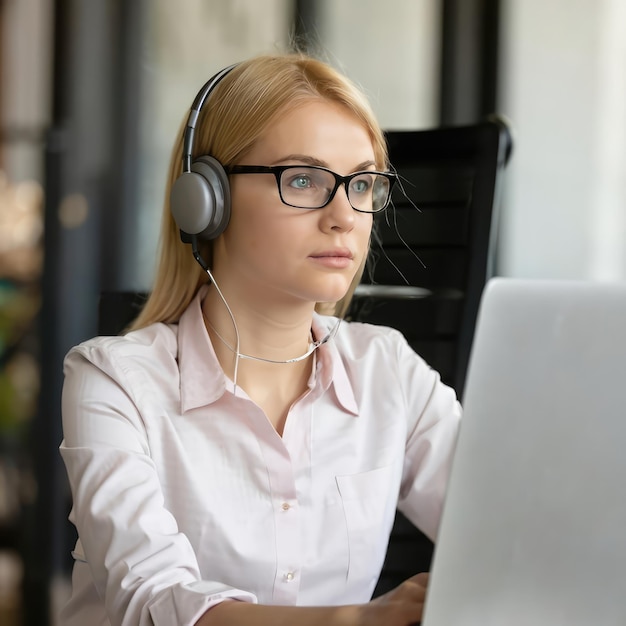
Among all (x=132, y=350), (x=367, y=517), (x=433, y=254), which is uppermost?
(x=433, y=254)

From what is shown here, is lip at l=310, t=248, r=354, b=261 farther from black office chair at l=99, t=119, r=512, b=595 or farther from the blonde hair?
black office chair at l=99, t=119, r=512, b=595

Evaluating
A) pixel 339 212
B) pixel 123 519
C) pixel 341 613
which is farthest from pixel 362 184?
pixel 341 613

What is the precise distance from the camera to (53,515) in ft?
9.97

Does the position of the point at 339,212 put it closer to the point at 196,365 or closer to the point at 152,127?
the point at 196,365

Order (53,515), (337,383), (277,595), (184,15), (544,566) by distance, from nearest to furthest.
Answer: (544,566), (277,595), (337,383), (53,515), (184,15)

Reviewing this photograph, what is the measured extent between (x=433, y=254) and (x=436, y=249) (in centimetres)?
1

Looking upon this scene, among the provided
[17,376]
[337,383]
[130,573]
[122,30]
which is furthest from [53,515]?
[130,573]

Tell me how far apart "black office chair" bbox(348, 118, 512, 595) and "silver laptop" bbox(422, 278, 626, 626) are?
3.05 ft

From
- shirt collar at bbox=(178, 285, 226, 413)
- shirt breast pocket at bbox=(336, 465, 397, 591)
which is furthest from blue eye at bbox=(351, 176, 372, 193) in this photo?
shirt breast pocket at bbox=(336, 465, 397, 591)

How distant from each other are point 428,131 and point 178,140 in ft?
1.72

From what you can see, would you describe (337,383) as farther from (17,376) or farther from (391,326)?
(17,376)

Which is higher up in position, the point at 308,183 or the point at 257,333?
the point at 308,183

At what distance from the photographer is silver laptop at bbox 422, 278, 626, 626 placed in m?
0.49

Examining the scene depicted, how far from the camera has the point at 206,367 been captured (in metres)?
1.14
